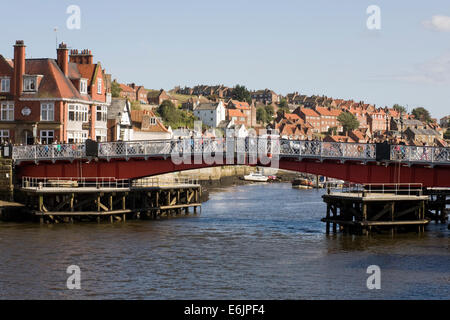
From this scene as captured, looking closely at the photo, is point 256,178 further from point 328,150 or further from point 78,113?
point 328,150

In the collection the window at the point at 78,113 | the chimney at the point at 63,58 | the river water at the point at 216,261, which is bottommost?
the river water at the point at 216,261

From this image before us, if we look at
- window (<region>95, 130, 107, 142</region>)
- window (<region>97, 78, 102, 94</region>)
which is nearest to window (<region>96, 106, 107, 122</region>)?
window (<region>95, 130, 107, 142</region>)

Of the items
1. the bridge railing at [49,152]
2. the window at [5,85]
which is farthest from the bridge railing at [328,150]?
the window at [5,85]

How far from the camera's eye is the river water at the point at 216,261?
119ft

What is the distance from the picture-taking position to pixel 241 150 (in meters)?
56.8

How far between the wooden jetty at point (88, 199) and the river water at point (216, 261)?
1.59 metres

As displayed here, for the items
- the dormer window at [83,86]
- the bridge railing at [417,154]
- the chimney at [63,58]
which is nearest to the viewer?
the bridge railing at [417,154]

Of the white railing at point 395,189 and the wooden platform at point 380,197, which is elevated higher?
the white railing at point 395,189

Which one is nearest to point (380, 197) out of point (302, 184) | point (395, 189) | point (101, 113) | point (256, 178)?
point (395, 189)

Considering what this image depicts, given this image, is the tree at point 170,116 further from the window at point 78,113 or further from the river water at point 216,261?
the river water at point 216,261

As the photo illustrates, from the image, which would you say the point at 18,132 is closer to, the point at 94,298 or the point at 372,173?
the point at 372,173

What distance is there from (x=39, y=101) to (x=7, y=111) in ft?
10.7
